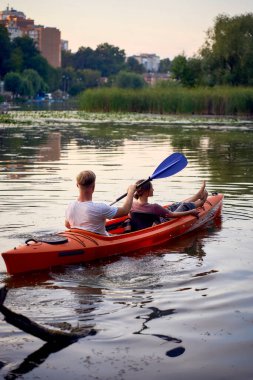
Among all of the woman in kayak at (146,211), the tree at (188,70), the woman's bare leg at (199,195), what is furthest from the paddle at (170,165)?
the tree at (188,70)

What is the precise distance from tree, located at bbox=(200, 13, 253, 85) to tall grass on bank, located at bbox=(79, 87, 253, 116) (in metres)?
10.7

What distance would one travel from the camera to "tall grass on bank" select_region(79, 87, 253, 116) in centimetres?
4022

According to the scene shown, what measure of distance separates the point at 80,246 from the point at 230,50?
47134 mm

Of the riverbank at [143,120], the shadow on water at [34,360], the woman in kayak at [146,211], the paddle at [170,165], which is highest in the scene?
the paddle at [170,165]

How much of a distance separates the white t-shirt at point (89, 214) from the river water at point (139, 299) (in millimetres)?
388

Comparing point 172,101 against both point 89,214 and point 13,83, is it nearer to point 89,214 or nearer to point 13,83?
point 89,214

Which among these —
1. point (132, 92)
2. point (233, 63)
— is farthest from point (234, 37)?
point (132, 92)

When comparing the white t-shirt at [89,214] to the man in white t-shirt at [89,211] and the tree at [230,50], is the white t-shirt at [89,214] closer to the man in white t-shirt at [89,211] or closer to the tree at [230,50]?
the man in white t-shirt at [89,211]

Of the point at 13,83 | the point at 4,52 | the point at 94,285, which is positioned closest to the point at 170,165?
the point at 94,285

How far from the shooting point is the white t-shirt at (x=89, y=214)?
7.70m

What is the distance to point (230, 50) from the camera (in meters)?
53.1

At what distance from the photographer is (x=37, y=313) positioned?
5.85 m

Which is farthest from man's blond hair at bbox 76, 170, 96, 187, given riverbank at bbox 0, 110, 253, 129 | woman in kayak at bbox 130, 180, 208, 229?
riverbank at bbox 0, 110, 253, 129

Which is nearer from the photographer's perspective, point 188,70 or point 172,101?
point 172,101
